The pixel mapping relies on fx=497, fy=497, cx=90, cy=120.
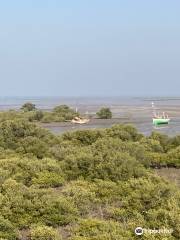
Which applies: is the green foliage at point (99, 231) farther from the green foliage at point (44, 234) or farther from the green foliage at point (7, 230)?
the green foliage at point (7, 230)

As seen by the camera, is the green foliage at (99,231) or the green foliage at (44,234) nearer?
the green foliage at (99,231)

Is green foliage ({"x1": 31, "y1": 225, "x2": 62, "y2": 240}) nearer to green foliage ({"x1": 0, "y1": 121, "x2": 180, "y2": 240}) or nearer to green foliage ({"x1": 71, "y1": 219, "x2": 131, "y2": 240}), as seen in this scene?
green foliage ({"x1": 0, "y1": 121, "x2": 180, "y2": 240})

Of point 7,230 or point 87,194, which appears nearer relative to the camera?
point 7,230

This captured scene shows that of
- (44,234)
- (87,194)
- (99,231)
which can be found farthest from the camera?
(87,194)

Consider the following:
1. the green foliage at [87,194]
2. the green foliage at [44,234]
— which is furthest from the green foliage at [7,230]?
the green foliage at [44,234]

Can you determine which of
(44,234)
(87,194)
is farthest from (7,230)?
(87,194)

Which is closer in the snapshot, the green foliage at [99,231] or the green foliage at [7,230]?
the green foliage at [99,231]

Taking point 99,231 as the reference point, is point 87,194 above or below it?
above

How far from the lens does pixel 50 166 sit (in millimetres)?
20641

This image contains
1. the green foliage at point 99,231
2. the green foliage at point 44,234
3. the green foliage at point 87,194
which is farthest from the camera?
the green foliage at point 87,194

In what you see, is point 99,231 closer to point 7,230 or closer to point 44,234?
point 44,234

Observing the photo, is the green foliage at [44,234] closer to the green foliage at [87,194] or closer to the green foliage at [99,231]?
the green foliage at [87,194]

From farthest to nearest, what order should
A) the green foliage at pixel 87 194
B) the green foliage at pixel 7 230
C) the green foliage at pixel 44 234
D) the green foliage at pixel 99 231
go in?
the green foliage at pixel 87 194
the green foliage at pixel 7 230
the green foliage at pixel 44 234
the green foliage at pixel 99 231

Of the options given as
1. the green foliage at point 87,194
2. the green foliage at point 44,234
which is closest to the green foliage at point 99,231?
the green foliage at point 87,194
